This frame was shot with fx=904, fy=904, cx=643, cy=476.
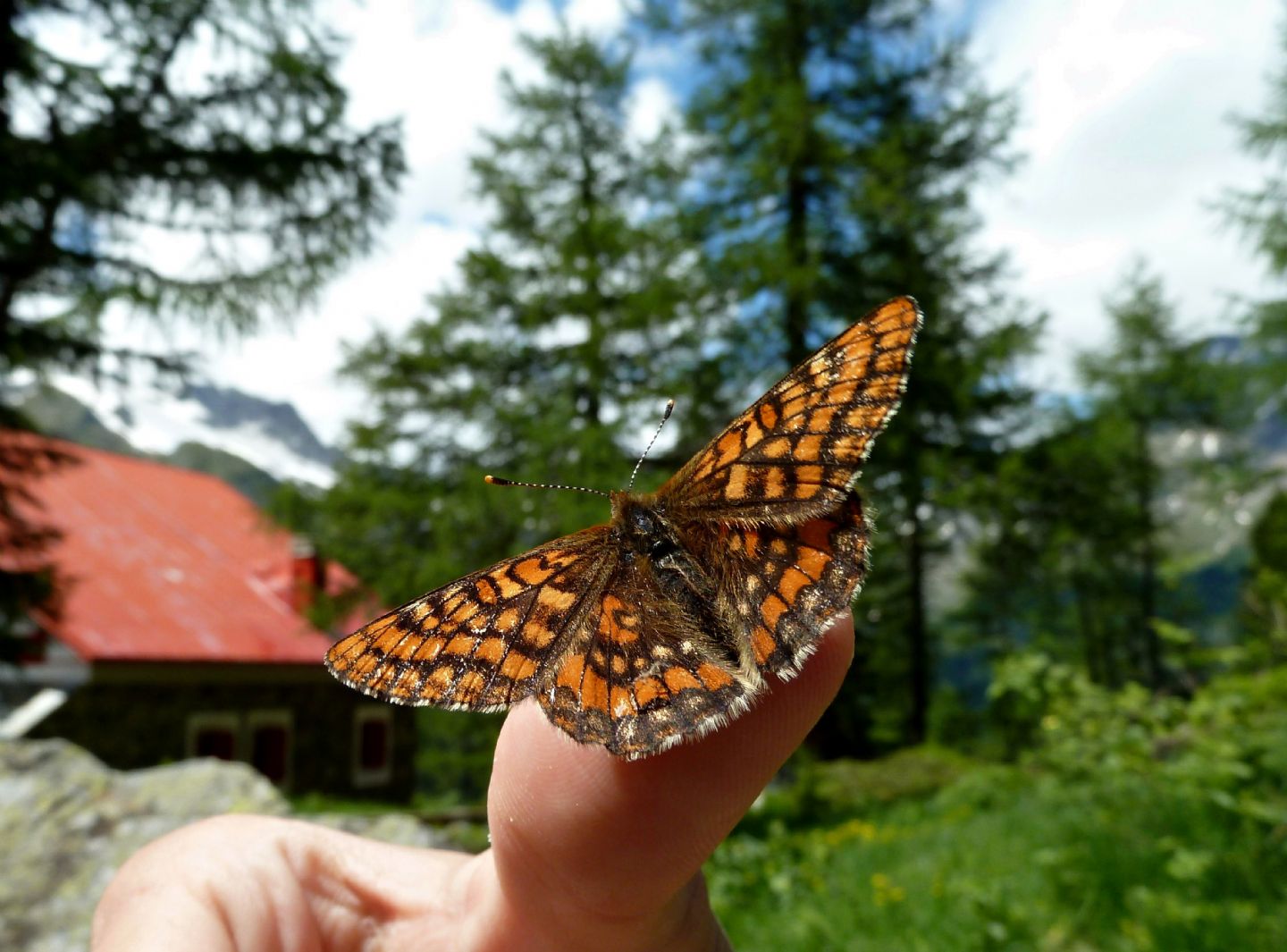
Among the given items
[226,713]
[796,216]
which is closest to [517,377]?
[796,216]

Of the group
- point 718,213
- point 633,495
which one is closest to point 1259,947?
point 633,495

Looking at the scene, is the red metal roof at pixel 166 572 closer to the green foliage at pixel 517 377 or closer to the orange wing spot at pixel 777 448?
the green foliage at pixel 517 377

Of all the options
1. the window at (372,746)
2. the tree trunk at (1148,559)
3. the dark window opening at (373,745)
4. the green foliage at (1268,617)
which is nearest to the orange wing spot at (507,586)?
the green foliage at (1268,617)

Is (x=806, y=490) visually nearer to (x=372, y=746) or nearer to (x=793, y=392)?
(x=793, y=392)

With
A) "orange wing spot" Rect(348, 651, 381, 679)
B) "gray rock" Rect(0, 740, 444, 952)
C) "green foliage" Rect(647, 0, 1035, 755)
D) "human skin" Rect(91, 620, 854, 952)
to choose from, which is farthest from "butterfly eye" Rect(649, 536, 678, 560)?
"green foliage" Rect(647, 0, 1035, 755)

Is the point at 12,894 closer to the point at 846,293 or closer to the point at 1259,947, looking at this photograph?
the point at 1259,947

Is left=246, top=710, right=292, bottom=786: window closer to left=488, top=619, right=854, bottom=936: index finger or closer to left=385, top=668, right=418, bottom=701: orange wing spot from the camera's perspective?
left=385, top=668, right=418, bottom=701: orange wing spot
